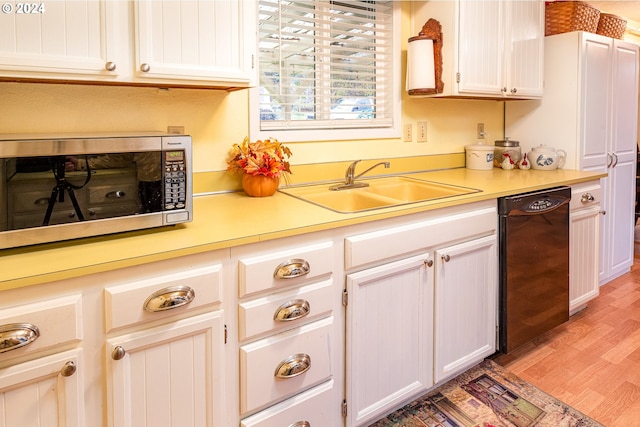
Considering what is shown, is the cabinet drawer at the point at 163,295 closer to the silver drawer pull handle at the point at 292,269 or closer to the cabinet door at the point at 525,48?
the silver drawer pull handle at the point at 292,269

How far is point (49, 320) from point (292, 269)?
658 millimetres

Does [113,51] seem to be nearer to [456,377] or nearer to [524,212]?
[524,212]

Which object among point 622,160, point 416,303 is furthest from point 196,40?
point 622,160

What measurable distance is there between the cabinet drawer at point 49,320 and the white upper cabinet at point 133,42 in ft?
2.17

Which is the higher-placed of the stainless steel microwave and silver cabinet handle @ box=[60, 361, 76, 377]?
the stainless steel microwave

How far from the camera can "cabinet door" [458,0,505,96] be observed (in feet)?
7.63

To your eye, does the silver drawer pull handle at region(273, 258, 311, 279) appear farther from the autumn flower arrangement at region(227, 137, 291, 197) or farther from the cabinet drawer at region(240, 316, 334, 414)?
the autumn flower arrangement at region(227, 137, 291, 197)

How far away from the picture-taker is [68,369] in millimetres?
1038

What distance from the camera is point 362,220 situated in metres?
1.53

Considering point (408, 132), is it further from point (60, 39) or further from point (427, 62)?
point (60, 39)

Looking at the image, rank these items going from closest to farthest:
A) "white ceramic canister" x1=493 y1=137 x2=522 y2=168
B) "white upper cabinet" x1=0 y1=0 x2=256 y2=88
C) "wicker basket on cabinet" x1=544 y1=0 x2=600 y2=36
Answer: "white upper cabinet" x1=0 y1=0 x2=256 y2=88, "wicker basket on cabinet" x1=544 y1=0 x2=600 y2=36, "white ceramic canister" x1=493 y1=137 x2=522 y2=168

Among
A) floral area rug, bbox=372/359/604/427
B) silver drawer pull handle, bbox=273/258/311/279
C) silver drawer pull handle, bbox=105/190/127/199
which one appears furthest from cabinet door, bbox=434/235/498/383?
silver drawer pull handle, bbox=105/190/127/199

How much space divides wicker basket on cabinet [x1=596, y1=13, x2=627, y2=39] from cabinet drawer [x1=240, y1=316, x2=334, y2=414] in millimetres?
2893

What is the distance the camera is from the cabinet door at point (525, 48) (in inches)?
99.8
